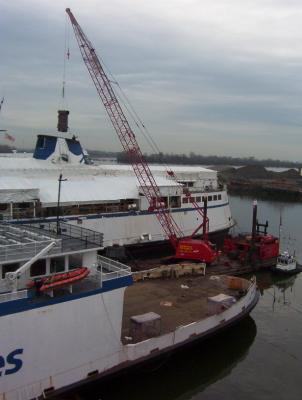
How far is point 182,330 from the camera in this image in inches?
798

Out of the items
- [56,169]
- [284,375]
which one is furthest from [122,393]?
[56,169]

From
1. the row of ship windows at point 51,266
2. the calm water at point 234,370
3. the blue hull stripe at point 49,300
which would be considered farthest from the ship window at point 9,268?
the calm water at point 234,370

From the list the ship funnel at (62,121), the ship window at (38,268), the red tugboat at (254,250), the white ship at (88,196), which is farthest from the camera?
the ship funnel at (62,121)

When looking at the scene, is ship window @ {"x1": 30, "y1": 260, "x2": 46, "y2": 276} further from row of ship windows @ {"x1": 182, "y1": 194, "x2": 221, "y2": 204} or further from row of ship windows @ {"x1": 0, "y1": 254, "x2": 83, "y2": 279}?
row of ship windows @ {"x1": 182, "y1": 194, "x2": 221, "y2": 204}

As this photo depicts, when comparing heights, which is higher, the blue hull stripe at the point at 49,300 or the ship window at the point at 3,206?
the ship window at the point at 3,206

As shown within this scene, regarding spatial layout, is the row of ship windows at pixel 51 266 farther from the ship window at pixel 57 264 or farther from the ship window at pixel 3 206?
the ship window at pixel 3 206

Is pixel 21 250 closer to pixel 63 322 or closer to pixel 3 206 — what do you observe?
pixel 63 322

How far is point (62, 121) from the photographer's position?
4544 cm

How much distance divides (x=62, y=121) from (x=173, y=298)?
26.3 m

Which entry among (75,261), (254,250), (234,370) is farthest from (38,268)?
(254,250)

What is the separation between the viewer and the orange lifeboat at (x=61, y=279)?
52.7 ft

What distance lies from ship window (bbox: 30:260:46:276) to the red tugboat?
23.0 m

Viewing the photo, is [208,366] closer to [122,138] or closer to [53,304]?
[53,304]

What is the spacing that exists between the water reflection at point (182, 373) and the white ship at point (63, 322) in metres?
1.10
